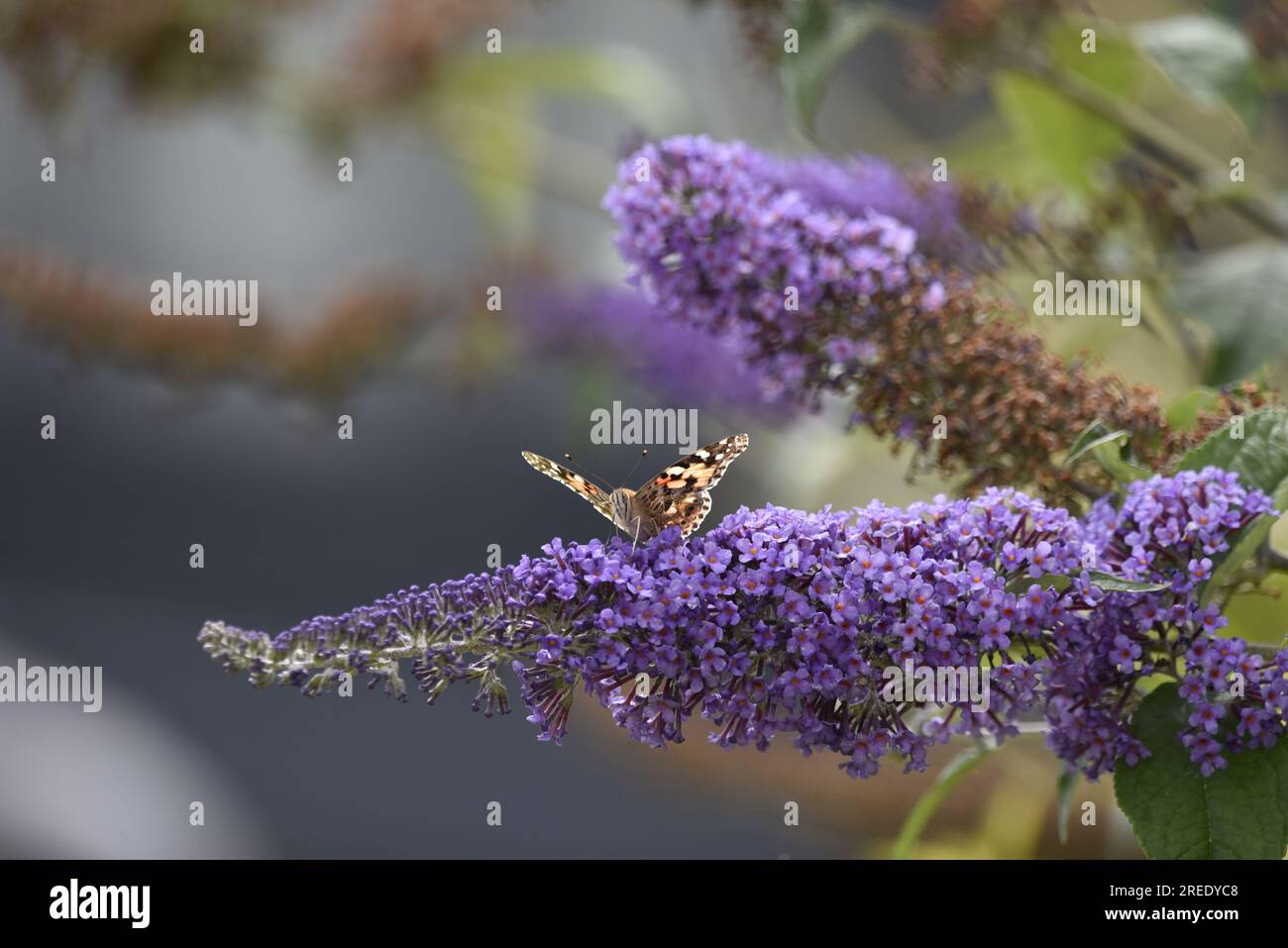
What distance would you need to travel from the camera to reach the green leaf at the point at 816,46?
1.43 metres

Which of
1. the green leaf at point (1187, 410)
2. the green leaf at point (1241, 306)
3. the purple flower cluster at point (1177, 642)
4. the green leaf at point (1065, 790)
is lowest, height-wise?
the green leaf at point (1065, 790)

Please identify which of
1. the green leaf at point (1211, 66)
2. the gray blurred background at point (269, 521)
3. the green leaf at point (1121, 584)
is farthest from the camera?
the gray blurred background at point (269, 521)

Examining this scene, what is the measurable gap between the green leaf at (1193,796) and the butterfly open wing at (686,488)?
0.40 m

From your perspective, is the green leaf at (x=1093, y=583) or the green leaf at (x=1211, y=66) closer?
the green leaf at (x=1093, y=583)

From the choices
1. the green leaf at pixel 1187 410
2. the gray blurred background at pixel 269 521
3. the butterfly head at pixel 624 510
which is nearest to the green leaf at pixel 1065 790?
the green leaf at pixel 1187 410

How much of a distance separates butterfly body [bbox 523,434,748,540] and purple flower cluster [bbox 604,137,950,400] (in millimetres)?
135

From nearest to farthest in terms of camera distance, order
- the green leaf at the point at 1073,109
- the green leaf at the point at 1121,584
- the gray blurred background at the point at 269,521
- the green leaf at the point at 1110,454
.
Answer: the green leaf at the point at 1121,584 → the green leaf at the point at 1110,454 → the green leaf at the point at 1073,109 → the gray blurred background at the point at 269,521

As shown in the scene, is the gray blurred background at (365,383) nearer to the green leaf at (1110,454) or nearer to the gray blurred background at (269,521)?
the gray blurred background at (269,521)

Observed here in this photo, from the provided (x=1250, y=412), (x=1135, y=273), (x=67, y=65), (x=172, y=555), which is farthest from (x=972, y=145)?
(x=172, y=555)

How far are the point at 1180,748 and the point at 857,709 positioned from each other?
0.25 meters

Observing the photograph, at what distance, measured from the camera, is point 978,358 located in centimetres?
125

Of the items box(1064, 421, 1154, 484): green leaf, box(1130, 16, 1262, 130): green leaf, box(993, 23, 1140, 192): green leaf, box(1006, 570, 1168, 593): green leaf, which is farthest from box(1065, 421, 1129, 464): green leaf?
box(993, 23, 1140, 192): green leaf

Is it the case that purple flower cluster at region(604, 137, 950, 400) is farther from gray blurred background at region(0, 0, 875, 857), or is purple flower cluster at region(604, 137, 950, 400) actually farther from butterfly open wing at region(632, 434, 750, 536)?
gray blurred background at region(0, 0, 875, 857)

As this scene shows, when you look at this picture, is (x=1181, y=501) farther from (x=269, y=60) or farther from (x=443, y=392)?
(x=269, y=60)
